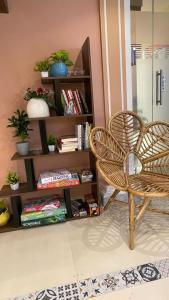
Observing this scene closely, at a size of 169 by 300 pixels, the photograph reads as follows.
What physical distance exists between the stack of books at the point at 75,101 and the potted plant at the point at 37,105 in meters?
0.15

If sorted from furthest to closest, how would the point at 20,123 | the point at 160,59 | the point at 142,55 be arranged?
the point at 160,59 → the point at 142,55 → the point at 20,123

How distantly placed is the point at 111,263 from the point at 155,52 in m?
2.07

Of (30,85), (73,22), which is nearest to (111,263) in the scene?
(30,85)

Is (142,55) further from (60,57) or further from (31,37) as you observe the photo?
(31,37)

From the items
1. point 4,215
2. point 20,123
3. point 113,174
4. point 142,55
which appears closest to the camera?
point 113,174

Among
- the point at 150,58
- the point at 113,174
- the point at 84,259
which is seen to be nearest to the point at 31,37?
the point at 150,58

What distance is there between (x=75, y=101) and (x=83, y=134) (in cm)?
28

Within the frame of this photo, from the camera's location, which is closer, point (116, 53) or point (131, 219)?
point (131, 219)

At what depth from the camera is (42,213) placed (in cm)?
186

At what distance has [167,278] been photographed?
125 cm

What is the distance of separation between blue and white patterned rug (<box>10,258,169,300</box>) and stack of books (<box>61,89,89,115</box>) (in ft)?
3.95

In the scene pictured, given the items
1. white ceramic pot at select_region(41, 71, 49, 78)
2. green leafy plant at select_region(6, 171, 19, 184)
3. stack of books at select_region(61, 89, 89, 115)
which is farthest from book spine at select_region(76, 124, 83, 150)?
green leafy plant at select_region(6, 171, 19, 184)

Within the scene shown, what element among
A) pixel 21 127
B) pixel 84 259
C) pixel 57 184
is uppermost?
pixel 21 127

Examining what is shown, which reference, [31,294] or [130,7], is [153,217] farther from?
[130,7]
